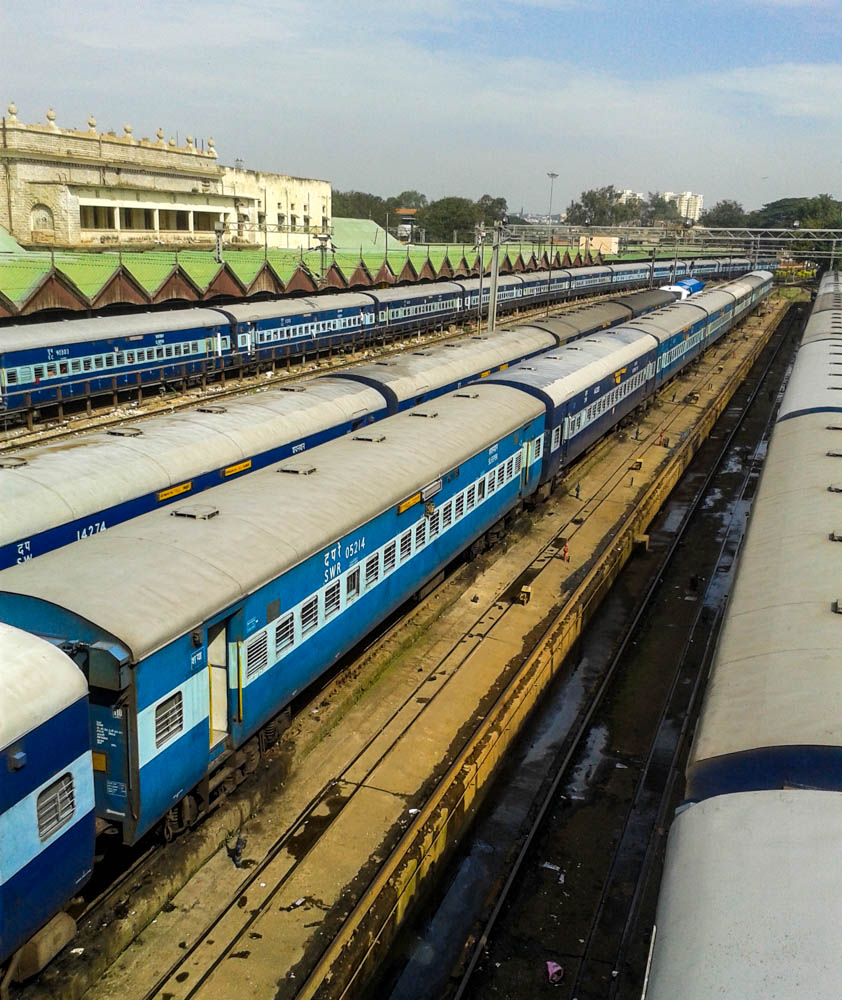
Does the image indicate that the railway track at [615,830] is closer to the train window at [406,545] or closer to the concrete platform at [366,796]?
the concrete platform at [366,796]

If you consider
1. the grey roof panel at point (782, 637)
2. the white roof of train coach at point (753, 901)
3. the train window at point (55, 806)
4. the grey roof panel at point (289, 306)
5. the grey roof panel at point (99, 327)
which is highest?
the grey roof panel at point (289, 306)

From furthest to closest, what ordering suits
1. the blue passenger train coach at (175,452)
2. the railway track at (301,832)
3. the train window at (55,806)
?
1. the blue passenger train coach at (175,452)
2. the railway track at (301,832)
3. the train window at (55,806)

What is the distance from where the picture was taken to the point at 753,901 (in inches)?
240

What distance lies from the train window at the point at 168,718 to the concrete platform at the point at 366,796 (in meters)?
2.45

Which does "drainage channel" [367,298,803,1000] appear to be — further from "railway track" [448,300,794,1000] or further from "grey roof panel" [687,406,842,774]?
"grey roof panel" [687,406,842,774]

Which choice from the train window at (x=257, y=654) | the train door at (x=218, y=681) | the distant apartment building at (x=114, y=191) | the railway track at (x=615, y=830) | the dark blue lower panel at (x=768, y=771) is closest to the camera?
the dark blue lower panel at (x=768, y=771)

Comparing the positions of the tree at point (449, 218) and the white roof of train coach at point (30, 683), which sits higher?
the tree at point (449, 218)

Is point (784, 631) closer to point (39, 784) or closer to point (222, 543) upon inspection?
point (222, 543)

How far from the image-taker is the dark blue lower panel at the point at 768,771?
7.52 meters

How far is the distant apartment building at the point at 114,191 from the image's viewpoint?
2542 inches

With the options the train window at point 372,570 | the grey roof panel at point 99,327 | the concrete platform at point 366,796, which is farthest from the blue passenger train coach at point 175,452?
the grey roof panel at point 99,327

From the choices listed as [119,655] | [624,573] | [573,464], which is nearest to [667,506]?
[573,464]

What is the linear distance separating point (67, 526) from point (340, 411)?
1015cm

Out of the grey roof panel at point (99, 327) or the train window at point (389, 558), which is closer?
the train window at point (389, 558)
